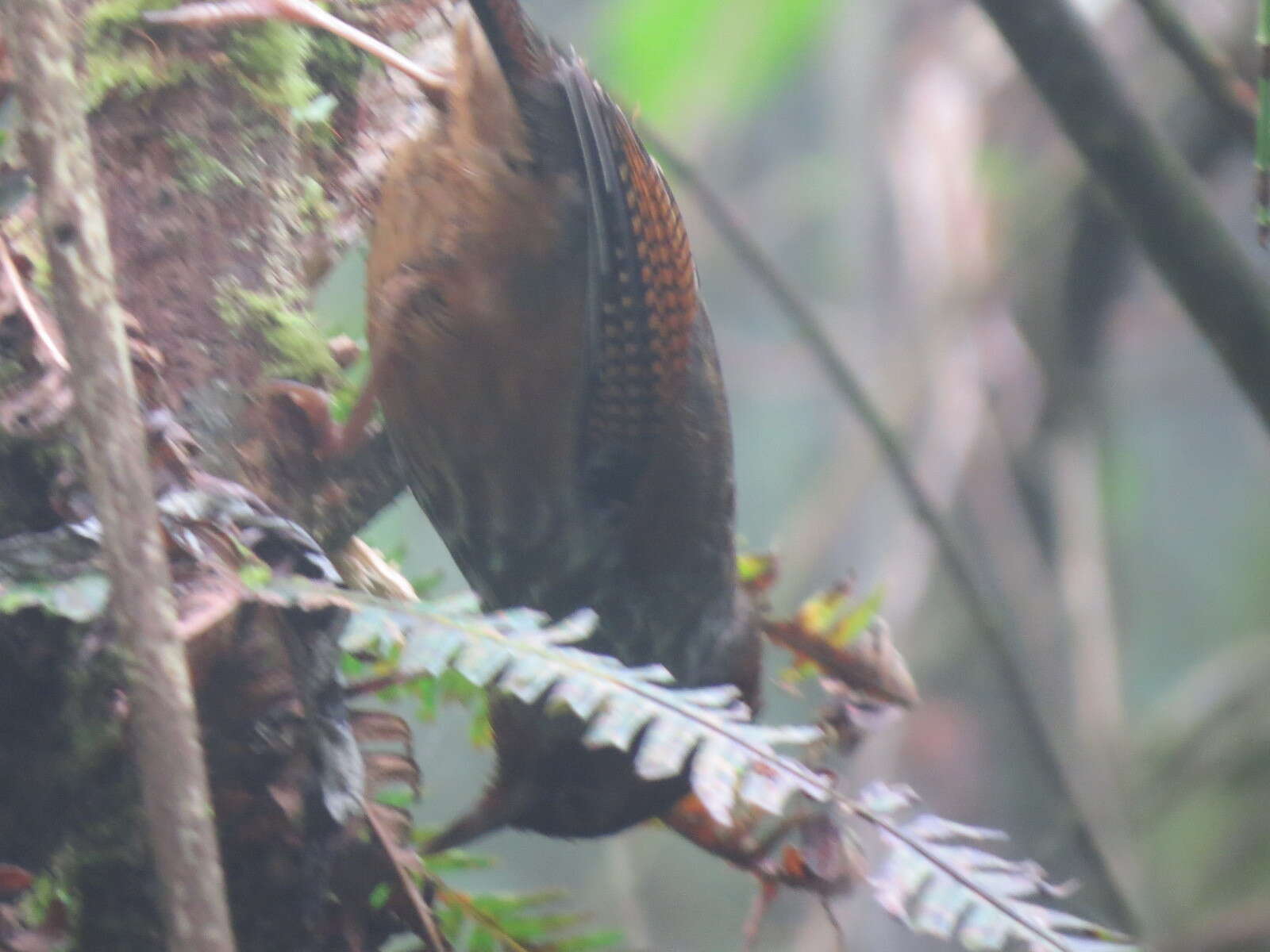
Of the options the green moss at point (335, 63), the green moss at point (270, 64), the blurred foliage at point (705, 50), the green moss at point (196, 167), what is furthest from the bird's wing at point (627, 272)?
the blurred foliage at point (705, 50)

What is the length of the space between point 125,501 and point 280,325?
1.86ft

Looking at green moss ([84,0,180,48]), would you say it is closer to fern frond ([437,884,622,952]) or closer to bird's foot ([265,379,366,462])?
bird's foot ([265,379,366,462])

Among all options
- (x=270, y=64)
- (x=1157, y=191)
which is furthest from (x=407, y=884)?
(x=1157, y=191)

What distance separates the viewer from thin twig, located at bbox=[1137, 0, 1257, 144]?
6.17 feet

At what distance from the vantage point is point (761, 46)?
5.77 meters

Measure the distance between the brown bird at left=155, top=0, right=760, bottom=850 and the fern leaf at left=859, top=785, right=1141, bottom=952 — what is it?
583 millimetres

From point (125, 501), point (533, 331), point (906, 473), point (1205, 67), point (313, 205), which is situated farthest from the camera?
point (906, 473)

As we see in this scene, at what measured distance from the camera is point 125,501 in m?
0.87

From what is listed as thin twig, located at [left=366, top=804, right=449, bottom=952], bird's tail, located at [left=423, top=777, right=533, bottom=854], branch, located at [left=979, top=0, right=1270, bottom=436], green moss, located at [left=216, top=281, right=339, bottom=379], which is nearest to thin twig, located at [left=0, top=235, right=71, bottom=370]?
green moss, located at [left=216, top=281, right=339, bottom=379]

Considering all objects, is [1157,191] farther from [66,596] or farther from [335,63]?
[66,596]

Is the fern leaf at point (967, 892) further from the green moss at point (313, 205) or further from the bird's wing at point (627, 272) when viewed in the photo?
the green moss at point (313, 205)

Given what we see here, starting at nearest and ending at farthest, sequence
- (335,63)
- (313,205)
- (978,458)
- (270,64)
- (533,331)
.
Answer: (270,64)
(313,205)
(335,63)
(533,331)
(978,458)

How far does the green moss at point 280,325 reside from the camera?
4.48ft

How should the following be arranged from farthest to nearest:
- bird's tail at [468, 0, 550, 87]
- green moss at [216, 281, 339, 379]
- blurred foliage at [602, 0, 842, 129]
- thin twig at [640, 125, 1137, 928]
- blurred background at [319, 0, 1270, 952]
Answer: blurred foliage at [602, 0, 842, 129] → blurred background at [319, 0, 1270, 952] → thin twig at [640, 125, 1137, 928] → bird's tail at [468, 0, 550, 87] → green moss at [216, 281, 339, 379]
